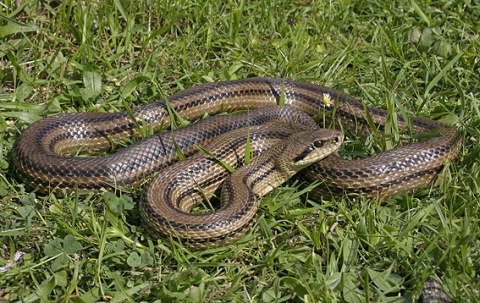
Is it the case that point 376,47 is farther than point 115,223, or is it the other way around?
point 376,47

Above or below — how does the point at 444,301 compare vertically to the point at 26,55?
below

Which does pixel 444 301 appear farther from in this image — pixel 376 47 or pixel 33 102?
pixel 33 102

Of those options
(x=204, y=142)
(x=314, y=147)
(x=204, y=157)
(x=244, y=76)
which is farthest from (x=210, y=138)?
(x=244, y=76)

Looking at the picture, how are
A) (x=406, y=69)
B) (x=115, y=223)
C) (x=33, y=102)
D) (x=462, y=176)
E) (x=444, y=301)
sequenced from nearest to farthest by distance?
(x=444, y=301)
(x=115, y=223)
(x=462, y=176)
(x=33, y=102)
(x=406, y=69)

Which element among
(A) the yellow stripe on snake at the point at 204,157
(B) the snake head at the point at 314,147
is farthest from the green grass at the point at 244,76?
(B) the snake head at the point at 314,147

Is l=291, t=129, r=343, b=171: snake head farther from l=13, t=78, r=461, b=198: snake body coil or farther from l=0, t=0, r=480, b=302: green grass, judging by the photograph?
l=0, t=0, r=480, b=302: green grass

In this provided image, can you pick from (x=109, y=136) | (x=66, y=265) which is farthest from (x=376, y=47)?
(x=66, y=265)

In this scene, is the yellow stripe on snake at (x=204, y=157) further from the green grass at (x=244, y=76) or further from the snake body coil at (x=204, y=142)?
the green grass at (x=244, y=76)
